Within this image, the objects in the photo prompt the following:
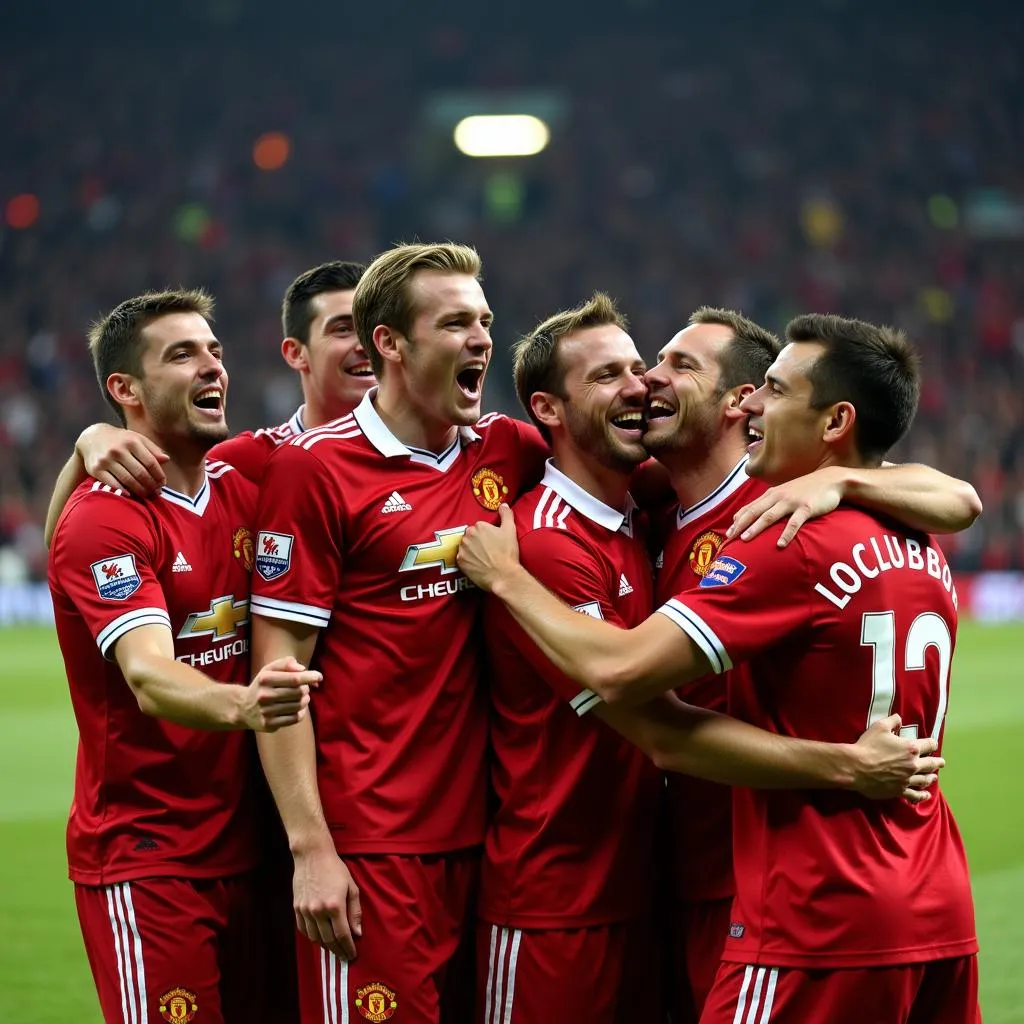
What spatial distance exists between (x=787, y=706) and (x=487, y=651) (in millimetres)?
1034

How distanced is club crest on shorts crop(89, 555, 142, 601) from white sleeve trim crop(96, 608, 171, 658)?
0.07m

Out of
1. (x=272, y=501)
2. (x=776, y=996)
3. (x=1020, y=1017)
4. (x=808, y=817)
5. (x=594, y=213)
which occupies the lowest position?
(x=1020, y=1017)

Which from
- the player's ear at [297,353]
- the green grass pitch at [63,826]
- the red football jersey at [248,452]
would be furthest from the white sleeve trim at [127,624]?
the green grass pitch at [63,826]

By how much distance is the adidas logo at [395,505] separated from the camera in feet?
14.0

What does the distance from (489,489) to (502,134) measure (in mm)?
31410

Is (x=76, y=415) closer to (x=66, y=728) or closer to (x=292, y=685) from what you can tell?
(x=66, y=728)

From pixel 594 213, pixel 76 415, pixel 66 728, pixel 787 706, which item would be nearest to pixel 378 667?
pixel 787 706

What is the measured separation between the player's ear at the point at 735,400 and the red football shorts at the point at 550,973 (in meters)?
1.55

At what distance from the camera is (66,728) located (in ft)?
44.5

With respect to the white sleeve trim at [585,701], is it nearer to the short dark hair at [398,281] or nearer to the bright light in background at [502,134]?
the short dark hair at [398,281]

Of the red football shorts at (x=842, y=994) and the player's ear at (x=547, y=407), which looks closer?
the red football shorts at (x=842, y=994)

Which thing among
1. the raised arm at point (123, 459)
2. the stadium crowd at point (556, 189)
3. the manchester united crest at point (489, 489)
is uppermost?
the stadium crowd at point (556, 189)

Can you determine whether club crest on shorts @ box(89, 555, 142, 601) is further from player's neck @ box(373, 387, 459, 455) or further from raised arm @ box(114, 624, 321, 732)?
player's neck @ box(373, 387, 459, 455)

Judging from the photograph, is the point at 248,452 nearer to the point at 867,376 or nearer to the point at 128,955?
the point at 128,955
